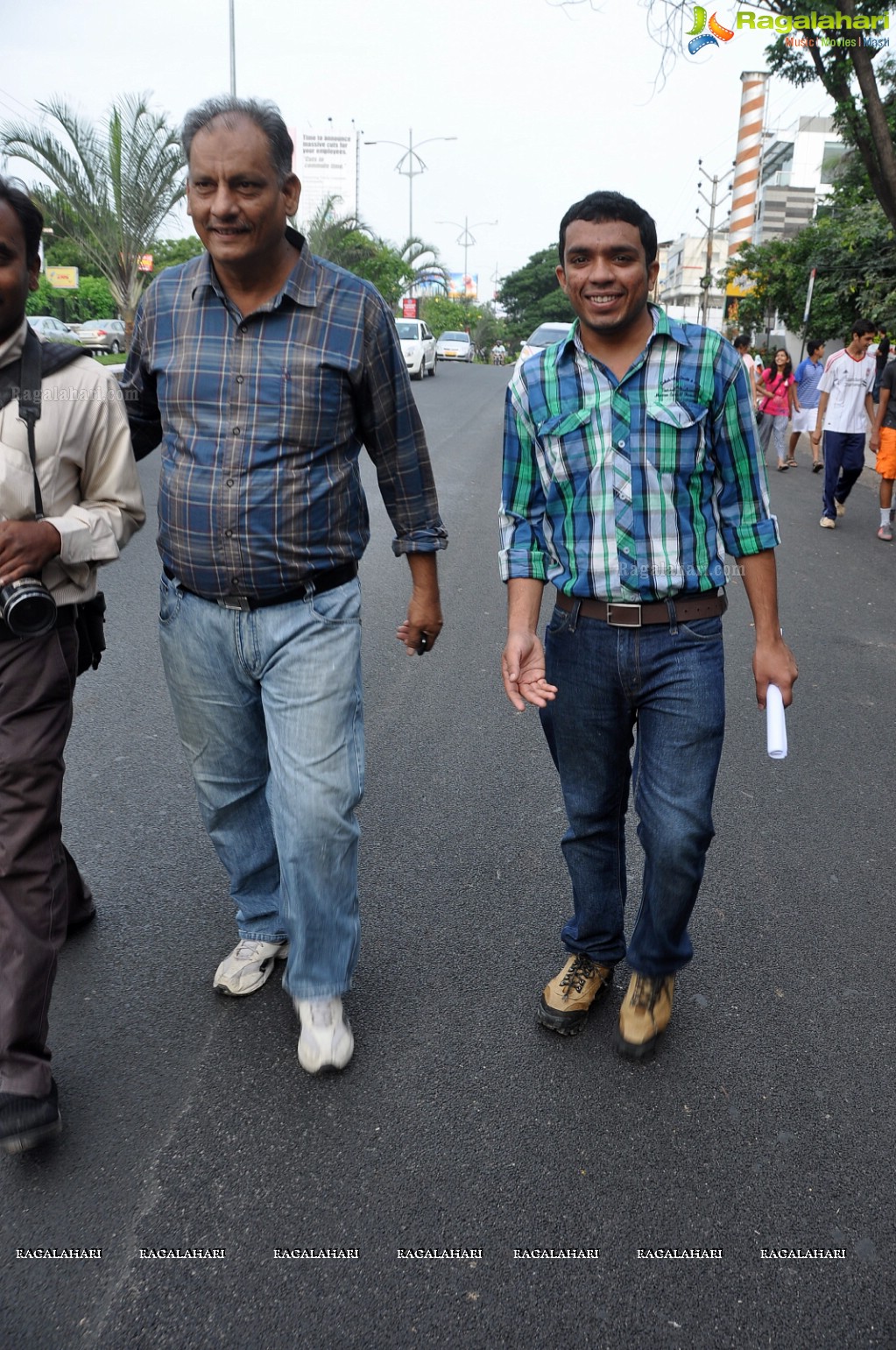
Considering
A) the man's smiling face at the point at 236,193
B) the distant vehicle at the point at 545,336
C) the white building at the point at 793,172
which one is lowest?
the man's smiling face at the point at 236,193

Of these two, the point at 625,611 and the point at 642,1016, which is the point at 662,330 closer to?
the point at 625,611

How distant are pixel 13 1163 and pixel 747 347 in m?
15.5

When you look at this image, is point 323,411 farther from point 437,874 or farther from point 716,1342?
point 716,1342

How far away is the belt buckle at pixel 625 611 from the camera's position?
2.63 meters

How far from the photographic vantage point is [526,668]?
2711 millimetres

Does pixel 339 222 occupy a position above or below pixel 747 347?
above

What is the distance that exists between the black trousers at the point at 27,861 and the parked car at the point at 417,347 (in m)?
26.0

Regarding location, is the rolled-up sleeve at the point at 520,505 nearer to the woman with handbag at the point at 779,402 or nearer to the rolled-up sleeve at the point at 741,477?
the rolled-up sleeve at the point at 741,477

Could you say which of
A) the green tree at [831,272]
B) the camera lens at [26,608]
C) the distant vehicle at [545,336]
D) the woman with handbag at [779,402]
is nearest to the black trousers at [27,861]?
the camera lens at [26,608]

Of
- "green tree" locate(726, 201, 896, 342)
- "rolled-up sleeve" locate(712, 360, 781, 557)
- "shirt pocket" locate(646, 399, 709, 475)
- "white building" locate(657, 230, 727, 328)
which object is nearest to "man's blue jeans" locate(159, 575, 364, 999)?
"shirt pocket" locate(646, 399, 709, 475)

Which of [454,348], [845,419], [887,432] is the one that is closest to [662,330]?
[887,432]

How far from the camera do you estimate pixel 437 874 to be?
379 cm

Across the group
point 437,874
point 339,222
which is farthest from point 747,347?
point 339,222

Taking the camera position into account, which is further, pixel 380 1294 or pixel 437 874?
pixel 437 874
